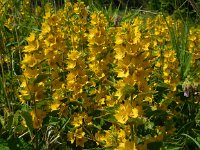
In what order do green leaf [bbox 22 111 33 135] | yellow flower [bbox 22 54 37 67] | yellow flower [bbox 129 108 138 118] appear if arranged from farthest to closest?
1. yellow flower [bbox 22 54 37 67]
2. green leaf [bbox 22 111 33 135]
3. yellow flower [bbox 129 108 138 118]

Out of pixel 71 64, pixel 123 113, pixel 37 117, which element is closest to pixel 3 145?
pixel 37 117

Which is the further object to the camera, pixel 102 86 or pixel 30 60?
pixel 102 86

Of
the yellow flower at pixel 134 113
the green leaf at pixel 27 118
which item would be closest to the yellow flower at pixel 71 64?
the green leaf at pixel 27 118

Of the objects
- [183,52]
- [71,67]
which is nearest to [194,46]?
[183,52]

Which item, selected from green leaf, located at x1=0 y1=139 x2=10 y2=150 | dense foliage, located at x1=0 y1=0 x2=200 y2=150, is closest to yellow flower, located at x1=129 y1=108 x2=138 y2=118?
dense foliage, located at x1=0 y1=0 x2=200 y2=150

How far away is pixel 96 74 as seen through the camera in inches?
81.7

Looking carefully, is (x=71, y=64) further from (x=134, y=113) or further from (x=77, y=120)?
(x=134, y=113)

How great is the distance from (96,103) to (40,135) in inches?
12.4

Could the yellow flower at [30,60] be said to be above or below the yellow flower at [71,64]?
above

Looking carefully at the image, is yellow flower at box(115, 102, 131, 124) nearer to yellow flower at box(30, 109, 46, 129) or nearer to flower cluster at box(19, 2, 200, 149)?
flower cluster at box(19, 2, 200, 149)

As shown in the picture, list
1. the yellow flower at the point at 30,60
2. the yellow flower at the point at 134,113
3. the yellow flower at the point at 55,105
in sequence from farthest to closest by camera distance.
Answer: the yellow flower at the point at 55,105 < the yellow flower at the point at 30,60 < the yellow flower at the point at 134,113

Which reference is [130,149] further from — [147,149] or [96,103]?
[96,103]

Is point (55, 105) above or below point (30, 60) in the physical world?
below

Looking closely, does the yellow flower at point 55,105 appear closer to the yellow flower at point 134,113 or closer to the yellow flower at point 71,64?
the yellow flower at point 71,64
